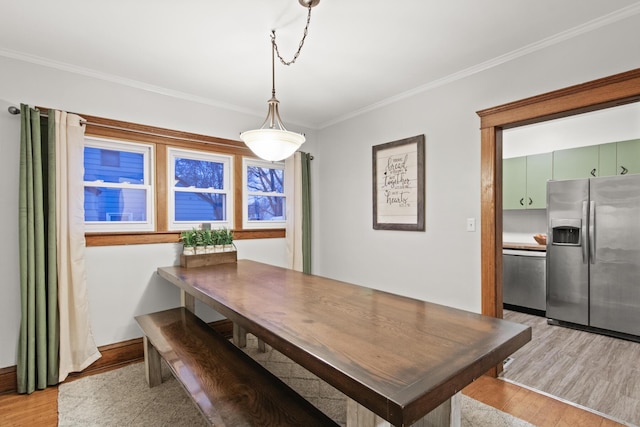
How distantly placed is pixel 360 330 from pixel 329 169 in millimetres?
2888

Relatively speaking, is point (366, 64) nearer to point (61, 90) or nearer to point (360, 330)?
point (360, 330)

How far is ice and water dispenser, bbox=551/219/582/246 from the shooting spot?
3.47m

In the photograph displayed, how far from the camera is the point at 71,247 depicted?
2.38m

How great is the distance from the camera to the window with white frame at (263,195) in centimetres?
353

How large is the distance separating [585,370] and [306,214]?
2.96 m

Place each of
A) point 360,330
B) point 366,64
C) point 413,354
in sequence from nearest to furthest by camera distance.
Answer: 1. point 413,354
2. point 360,330
3. point 366,64

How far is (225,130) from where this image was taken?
331 cm

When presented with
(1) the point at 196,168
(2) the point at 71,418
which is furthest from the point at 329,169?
(2) the point at 71,418

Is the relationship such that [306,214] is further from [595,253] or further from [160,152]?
[595,253]

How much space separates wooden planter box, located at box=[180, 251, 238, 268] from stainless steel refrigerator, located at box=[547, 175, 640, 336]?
12.1 ft

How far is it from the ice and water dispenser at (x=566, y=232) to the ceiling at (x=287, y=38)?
2.26m

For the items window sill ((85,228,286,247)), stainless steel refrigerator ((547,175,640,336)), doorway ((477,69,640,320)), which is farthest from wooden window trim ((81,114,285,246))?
stainless steel refrigerator ((547,175,640,336))

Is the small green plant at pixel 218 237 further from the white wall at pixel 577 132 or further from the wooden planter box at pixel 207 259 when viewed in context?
the white wall at pixel 577 132

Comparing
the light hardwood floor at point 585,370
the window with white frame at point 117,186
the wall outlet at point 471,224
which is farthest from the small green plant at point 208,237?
the light hardwood floor at point 585,370
